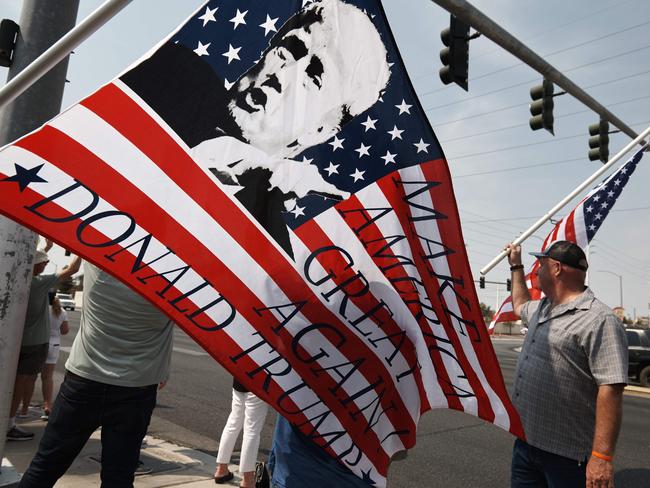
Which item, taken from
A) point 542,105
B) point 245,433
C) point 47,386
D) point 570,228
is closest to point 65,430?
point 245,433

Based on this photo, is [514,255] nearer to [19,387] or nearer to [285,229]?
[285,229]

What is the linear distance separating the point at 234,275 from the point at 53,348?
19.4 feet

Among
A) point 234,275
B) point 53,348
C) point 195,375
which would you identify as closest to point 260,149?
point 234,275

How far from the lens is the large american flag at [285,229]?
1786 mm

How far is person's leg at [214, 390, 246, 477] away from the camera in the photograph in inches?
184

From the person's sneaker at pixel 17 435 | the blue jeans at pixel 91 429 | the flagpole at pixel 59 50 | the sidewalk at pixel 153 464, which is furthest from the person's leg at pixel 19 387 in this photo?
the flagpole at pixel 59 50

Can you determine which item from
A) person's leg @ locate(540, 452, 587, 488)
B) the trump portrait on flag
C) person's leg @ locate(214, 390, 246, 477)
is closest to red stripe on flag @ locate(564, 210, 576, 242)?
person's leg @ locate(540, 452, 587, 488)

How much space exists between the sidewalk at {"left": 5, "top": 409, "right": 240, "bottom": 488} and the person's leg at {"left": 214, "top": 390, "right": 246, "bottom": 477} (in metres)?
0.14

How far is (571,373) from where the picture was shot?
9.42 feet

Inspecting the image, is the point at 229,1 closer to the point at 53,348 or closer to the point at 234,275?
the point at 234,275

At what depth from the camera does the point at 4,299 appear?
3418 mm

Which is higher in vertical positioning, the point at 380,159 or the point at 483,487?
the point at 380,159

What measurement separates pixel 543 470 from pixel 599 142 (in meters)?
8.68

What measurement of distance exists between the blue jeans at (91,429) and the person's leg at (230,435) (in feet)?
6.00
